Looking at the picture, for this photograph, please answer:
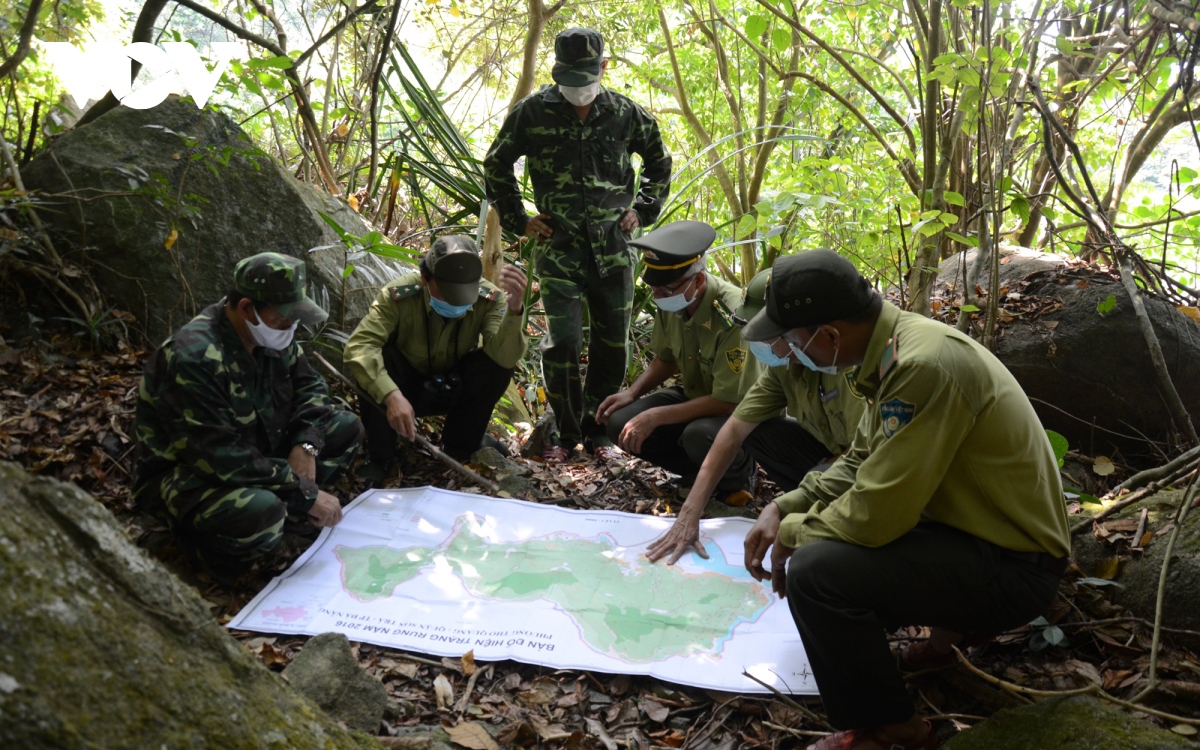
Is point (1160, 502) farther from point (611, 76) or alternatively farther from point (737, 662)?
point (611, 76)

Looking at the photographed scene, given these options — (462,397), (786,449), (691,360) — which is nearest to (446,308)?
(462,397)

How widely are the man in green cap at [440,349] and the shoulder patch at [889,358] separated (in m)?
1.81

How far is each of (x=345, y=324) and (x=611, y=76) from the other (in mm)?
6863

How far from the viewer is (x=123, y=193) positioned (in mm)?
3404

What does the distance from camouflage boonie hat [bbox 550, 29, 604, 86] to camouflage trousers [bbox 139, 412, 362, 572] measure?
7.37 feet

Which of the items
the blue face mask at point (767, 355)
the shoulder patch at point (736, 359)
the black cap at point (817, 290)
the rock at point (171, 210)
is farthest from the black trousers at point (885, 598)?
the rock at point (171, 210)

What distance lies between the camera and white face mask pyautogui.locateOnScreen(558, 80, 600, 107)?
3.69 m

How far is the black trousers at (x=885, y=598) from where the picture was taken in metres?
1.80

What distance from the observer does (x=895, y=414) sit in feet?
5.88

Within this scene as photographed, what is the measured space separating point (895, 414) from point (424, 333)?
2321mm

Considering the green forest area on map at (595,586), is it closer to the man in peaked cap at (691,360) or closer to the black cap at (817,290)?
the man in peaked cap at (691,360)

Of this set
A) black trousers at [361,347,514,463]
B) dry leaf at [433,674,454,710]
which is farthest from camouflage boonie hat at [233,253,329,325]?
dry leaf at [433,674,454,710]

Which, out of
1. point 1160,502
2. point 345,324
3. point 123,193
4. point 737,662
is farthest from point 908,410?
point 123,193

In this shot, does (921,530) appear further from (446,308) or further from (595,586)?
(446,308)
